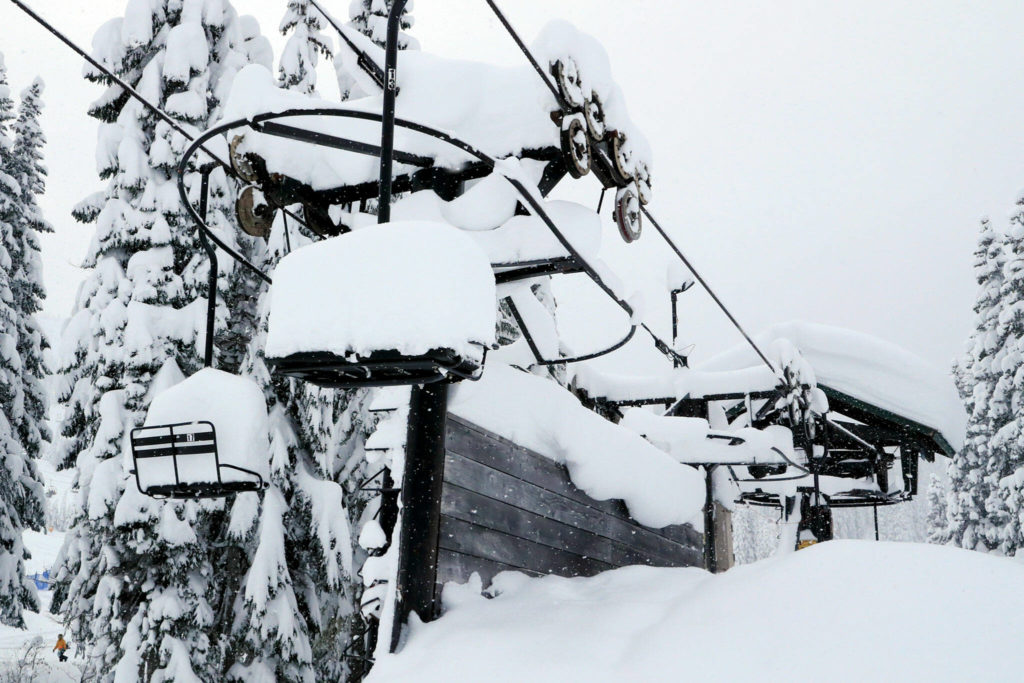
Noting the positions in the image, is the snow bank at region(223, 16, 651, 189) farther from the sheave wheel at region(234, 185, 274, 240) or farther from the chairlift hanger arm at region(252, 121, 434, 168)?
the chairlift hanger arm at region(252, 121, 434, 168)

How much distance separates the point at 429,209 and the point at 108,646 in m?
9.92

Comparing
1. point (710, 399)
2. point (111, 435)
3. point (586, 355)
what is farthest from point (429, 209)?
point (111, 435)

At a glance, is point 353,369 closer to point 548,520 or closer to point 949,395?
point 548,520

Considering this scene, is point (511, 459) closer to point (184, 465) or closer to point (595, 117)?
point (184, 465)

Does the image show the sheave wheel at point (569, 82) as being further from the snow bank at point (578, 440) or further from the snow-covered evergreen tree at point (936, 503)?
the snow-covered evergreen tree at point (936, 503)

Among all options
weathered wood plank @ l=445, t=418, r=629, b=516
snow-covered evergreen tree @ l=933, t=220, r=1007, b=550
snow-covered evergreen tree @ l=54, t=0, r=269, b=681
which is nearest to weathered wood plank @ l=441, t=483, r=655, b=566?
weathered wood plank @ l=445, t=418, r=629, b=516

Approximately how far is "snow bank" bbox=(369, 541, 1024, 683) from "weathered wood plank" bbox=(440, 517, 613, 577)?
0.28m

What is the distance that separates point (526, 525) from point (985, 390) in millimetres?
22954

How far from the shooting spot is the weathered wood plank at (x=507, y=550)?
4.49 metres

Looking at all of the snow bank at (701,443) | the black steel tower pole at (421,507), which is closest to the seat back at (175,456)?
the black steel tower pole at (421,507)

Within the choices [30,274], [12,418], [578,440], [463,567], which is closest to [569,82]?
[463,567]

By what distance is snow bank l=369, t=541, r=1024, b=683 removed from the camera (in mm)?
3174

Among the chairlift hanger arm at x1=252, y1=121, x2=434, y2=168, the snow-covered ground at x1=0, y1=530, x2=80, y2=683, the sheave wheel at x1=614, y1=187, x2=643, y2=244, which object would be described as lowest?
the snow-covered ground at x1=0, y1=530, x2=80, y2=683

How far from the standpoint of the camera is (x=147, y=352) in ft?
36.0
